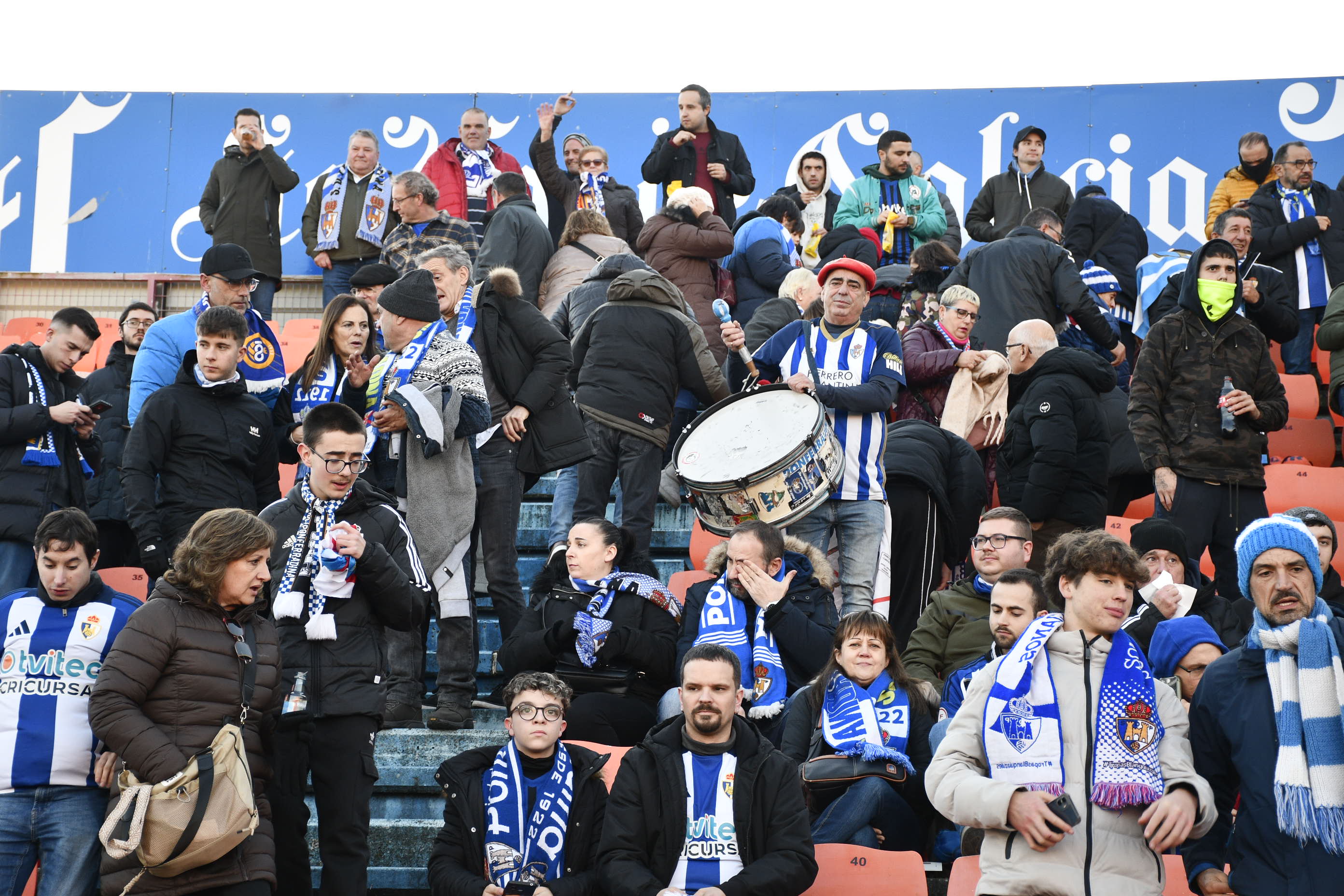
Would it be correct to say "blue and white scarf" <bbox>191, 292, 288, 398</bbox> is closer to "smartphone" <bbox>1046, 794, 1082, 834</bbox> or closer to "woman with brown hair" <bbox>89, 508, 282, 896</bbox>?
"woman with brown hair" <bbox>89, 508, 282, 896</bbox>

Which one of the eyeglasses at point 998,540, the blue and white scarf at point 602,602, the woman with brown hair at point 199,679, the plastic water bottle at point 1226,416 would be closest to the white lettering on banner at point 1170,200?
the plastic water bottle at point 1226,416

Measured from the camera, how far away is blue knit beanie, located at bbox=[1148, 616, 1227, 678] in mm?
5203

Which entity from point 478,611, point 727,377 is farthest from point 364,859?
point 727,377

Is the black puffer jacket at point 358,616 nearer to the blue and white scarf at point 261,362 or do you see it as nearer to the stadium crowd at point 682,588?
the stadium crowd at point 682,588

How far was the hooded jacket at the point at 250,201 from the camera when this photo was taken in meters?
11.8

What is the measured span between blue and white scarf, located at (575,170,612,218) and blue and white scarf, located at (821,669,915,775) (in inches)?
269

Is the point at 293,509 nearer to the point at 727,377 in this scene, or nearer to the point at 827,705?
the point at 827,705

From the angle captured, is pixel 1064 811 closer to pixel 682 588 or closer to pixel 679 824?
pixel 679 824

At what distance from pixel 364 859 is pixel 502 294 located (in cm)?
313

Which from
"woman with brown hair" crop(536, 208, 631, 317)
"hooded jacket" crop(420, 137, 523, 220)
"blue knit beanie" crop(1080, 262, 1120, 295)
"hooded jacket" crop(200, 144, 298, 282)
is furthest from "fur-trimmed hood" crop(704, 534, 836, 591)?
"hooded jacket" crop(200, 144, 298, 282)

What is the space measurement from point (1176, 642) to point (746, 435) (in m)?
2.22

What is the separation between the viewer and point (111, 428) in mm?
7902

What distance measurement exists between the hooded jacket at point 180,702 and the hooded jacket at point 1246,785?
273 centimetres

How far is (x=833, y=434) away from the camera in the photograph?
6766mm
